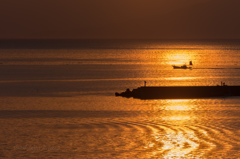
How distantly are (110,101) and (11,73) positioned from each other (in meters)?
49.2

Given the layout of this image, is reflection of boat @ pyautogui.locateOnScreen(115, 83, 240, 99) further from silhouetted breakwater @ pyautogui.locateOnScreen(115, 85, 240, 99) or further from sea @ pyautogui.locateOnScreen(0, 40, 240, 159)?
sea @ pyautogui.locateOnScreen(0, 40, 240, 159)

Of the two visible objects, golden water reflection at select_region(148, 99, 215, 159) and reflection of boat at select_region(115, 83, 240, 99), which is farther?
reflection of boat at select_region(115, 83, 240, 99)

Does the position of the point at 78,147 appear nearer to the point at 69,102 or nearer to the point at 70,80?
the point at 69,102

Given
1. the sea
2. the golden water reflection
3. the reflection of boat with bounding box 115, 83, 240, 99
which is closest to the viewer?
the golden water reflection

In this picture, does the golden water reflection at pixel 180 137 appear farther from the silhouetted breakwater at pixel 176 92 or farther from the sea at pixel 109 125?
the silhouetted breakwater at pixel 176 92

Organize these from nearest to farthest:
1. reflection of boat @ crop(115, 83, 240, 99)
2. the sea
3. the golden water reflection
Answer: the golden water reflection, the sea, reflection of boat @ crop(115, 83, 240, 99)

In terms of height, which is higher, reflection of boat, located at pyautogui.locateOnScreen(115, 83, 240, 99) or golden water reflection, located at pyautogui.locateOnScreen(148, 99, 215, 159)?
reflection of boat, located at pyautogui.locateOnScreen(115, 83, 240, 99)

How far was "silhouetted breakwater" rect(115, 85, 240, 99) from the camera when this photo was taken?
218 ft

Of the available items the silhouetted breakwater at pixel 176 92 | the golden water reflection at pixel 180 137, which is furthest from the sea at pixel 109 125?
the silhouetted breakwater at pixel 176 92

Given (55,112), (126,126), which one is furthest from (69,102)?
(126,126)

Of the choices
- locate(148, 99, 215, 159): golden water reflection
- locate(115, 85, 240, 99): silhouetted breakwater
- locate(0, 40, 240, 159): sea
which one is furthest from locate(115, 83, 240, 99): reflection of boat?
locate(148, 99, 215, 159): golden water reflection

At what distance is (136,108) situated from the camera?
57062 millimetres

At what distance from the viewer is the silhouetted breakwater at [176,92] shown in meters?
66.3

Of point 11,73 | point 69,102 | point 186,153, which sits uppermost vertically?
point 11,73
